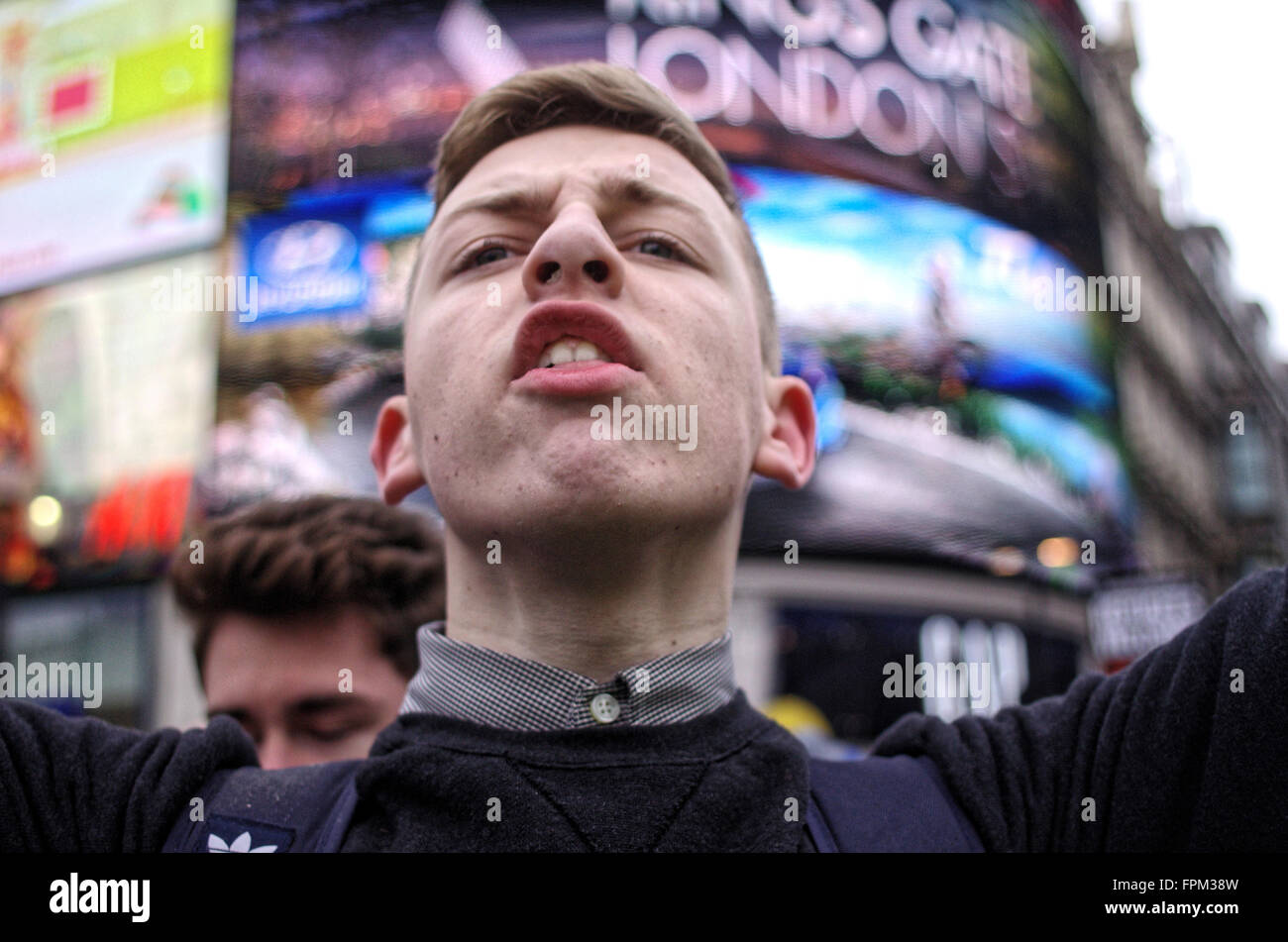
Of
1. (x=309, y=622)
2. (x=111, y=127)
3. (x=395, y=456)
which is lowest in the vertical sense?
(x=309, y=622)

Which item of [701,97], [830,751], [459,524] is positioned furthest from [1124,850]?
[701,97]

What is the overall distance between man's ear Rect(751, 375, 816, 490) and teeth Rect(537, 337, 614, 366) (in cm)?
46

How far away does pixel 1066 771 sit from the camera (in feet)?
6.21

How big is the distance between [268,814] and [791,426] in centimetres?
122

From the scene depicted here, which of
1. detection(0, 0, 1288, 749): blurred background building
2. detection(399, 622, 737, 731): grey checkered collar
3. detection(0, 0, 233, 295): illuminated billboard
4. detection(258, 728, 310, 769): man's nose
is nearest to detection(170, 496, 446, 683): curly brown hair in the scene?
detection(258, 728, 310, 769): man's nose

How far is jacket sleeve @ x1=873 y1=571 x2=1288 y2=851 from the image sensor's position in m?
1.71

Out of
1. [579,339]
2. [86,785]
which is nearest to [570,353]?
[579,339]

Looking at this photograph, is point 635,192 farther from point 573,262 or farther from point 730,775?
point 730,775

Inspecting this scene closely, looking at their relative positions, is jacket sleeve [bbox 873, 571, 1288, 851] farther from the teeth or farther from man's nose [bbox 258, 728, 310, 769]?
man's nose [bbox 258, 728, 310, 769]

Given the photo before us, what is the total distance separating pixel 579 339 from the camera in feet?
6.26

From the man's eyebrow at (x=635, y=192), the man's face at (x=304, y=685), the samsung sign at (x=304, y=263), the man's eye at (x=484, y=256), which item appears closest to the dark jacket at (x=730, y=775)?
the man's face at (x=304, y=685)

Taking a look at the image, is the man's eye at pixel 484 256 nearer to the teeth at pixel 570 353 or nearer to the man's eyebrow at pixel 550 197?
the man's eyebrow at pixel 550 197

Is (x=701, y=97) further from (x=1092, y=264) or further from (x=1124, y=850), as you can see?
(x=1124, y=850)

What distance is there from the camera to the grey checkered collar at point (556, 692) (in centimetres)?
192
